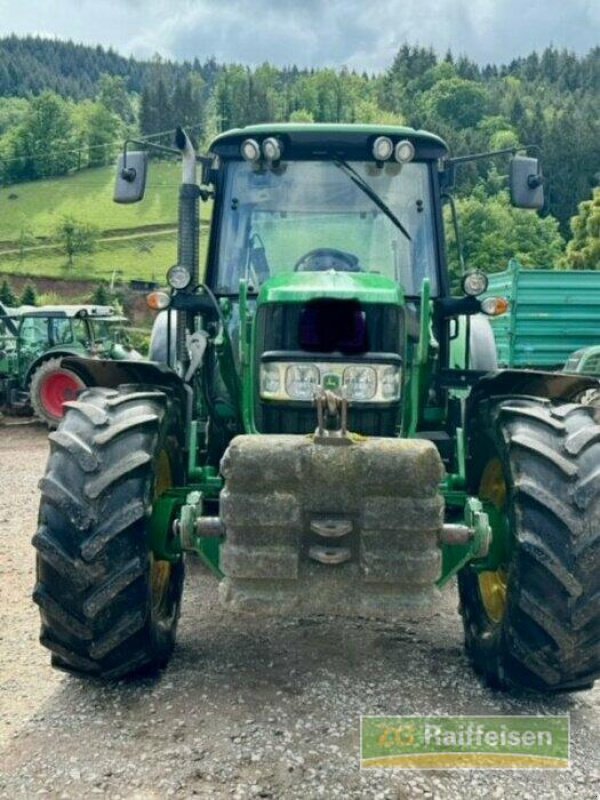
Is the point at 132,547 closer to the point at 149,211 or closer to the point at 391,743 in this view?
the point at 391,743

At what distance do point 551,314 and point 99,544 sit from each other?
10468 mm

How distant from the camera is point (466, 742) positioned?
3.46 metres

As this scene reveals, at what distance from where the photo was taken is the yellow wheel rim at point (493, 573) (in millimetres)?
4121

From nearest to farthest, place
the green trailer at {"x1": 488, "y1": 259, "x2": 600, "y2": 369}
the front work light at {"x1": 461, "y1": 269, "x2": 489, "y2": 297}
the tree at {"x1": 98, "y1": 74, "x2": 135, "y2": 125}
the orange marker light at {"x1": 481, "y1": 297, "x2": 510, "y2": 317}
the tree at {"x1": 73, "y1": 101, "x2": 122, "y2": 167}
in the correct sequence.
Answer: the front work light at {"x1": 461, "y1": 269, "x2": 489, "y2": 297}, the orange marker light at {"x1": 481, "y1": 297, "x2": 510, "y2": 317}, the green trailer at {"x1": 488, "y1": 259, "x2": 600, "y2": 369}, the tree at {"x1": 73, "y1": 101, "x2": 122, "y2": 167}, the tree at {"x1": 98, "y1": 74, "x2": 135, "y2": 125}

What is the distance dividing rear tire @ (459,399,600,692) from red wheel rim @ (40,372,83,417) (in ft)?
37.8

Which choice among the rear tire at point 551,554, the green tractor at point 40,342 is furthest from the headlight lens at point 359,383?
the green tractor at point 40,342

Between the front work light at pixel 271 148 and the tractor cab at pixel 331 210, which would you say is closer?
the front work light at pixel 271 148

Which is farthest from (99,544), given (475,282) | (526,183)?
(526,183)

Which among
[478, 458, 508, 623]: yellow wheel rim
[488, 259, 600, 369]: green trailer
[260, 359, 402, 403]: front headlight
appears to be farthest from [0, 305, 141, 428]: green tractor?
[478, 458, 508, 623]: yellow wheel rim

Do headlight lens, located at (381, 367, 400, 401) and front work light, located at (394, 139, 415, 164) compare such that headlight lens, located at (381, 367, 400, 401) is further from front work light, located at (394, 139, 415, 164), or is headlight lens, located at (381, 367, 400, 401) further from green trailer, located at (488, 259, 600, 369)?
green trailer, located at (488, 259, 600, 369)

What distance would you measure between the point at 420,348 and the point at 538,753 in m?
1.90

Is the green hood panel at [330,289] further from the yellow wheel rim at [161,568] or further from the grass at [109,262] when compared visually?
the grass at [109,262]

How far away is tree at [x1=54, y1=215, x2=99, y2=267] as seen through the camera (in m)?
68.5

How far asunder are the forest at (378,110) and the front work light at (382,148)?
38.9 meters
